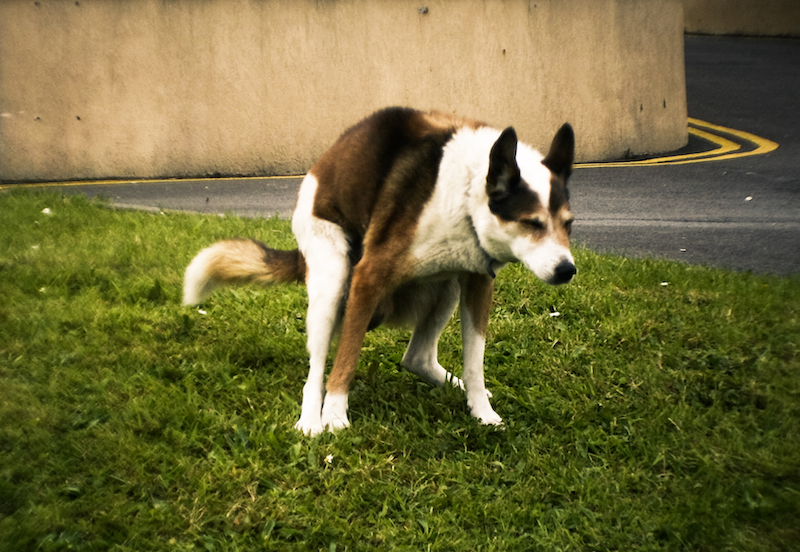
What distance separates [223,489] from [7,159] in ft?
27.7

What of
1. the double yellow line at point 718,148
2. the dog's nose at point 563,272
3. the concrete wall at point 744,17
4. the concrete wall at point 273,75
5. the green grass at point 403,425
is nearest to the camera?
the green grass at point 403,425

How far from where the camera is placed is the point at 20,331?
4383 millimetres

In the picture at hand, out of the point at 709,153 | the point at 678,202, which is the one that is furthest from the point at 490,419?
the point at 709,153

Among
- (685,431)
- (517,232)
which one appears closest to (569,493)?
(685,431)

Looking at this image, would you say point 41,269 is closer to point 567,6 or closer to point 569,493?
point 569,493

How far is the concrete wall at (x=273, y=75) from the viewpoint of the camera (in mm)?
9922

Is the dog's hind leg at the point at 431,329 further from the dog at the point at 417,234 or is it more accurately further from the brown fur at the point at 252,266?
the brown fur at the point at 252,266

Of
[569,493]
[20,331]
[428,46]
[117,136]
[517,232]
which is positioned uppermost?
[428,46]

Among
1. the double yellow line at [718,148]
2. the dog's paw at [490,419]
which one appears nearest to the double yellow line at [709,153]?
the double yellow line at [718,148]

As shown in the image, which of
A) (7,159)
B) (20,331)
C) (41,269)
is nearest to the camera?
(20,331)

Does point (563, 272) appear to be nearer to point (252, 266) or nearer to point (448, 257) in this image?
point (448, 257)

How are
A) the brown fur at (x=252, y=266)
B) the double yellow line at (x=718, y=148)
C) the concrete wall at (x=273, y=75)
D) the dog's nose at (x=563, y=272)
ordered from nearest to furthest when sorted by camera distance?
the dog's nose at (x=563, y=272) → the brown fur at (x=252, y=266) → the concrete wall at (x=273, y=75) → the double yellow line at (x=718, y=148)

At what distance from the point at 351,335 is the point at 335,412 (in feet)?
1.23

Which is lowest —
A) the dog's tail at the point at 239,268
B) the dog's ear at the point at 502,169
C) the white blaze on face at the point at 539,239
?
the dog's tail at the point at 239,268
